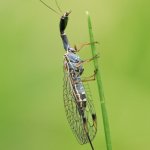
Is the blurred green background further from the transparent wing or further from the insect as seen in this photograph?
the transparent wing

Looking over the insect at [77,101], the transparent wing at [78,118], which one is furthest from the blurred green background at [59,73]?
the transparent wing at [78,118]

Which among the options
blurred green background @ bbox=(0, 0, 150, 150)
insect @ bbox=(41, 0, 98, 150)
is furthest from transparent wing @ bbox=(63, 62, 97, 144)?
blurred green background @ bbox=(0, 0, 150, 150)

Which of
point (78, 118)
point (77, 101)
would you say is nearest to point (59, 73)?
point (77, 101)

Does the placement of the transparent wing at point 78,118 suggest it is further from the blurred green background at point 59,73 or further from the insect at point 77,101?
the blurred green background at point 59,73

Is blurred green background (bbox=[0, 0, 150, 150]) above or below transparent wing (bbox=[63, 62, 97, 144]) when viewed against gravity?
above

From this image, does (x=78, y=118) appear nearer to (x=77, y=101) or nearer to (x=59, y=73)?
(x=77, y=101)

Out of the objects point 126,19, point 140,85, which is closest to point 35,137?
point 140,85

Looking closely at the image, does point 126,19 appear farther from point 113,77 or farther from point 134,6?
point 113,77
